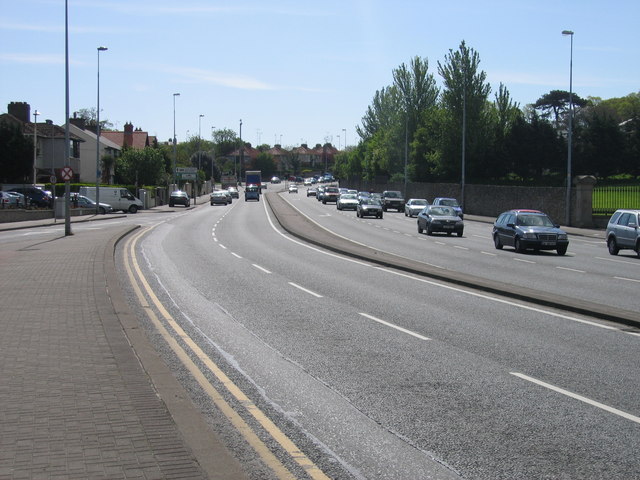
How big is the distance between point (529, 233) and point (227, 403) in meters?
22.6

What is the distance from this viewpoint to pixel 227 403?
7516 millimetres

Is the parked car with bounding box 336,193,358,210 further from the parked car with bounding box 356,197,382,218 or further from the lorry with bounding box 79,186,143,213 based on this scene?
the lorry with bounding box 79,186,143,213

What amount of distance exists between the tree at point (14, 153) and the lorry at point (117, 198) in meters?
7.00

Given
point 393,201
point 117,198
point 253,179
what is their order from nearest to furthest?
1. point 117,198
2. point 393,201
3. point 253,179

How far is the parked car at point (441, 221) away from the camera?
37.8m

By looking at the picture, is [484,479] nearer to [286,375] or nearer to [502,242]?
[286,375]

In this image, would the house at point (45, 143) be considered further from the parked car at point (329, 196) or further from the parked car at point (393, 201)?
the parked car at point (393, 201)

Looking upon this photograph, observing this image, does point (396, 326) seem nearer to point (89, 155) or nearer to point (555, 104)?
point (89, 155)

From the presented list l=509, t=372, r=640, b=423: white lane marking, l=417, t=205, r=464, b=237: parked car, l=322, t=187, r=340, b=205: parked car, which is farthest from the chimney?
l=509, t=372, r=640, b=423: white lane marking

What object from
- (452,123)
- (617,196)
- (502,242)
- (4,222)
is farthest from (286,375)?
(452,123)

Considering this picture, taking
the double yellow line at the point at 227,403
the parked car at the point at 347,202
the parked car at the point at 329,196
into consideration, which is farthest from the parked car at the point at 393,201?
the double yellow line at the point at 227,403

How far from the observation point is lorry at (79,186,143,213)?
65.7 m

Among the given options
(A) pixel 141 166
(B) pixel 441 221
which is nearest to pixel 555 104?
(A) pixel 141 166

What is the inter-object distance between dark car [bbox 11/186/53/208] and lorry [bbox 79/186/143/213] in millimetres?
4203
